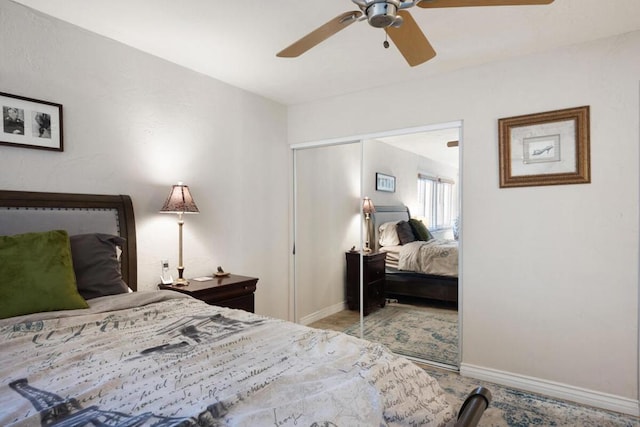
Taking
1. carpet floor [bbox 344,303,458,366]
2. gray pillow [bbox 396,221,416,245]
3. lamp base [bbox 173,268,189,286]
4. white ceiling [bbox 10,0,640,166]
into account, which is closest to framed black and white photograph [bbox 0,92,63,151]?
white ceiling [bbox 10,0,640,166]

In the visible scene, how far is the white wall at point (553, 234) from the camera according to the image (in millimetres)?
2379

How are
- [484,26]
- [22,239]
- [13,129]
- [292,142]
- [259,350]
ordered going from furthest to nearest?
[292,142] < [484,26] < [13,129] < [22,239] < [259,350]

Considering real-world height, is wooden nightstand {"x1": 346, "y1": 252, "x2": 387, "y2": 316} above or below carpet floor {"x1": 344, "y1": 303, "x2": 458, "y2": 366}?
above

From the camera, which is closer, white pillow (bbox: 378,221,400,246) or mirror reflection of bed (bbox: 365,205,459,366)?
mirror reflection of bed (bbox: 365,205,459,366)

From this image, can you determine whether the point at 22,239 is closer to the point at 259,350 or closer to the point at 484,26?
the point at 259,350

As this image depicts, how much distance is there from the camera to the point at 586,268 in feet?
8.16

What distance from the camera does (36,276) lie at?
5.44 ft

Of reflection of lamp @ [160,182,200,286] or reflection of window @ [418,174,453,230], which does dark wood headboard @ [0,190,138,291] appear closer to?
reflection of lamp @ [160,182,200,286]

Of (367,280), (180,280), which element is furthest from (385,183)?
(180,280)

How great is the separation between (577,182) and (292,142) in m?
2.66

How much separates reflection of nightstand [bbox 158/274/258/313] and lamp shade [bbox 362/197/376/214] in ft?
4.23

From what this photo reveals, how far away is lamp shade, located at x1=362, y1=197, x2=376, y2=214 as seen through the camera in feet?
11.5

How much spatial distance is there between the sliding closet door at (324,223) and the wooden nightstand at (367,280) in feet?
0.35

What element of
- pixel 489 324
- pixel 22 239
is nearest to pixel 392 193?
pixel 489 324
